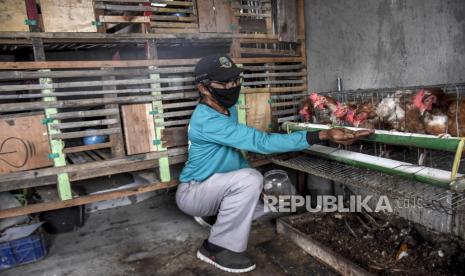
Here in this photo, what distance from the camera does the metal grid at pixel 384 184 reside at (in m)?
2.14

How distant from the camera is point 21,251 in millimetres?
3324

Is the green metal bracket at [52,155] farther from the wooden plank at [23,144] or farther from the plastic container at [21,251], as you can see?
the plastic container at [21,251]

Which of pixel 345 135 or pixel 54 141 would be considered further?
pixel 54 141

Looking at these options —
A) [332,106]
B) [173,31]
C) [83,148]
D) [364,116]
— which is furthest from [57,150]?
[364,116]

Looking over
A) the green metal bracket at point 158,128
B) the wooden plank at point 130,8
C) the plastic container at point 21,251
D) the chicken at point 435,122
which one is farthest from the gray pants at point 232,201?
the wooden plank at point 130,8

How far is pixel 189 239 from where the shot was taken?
3.72 meters

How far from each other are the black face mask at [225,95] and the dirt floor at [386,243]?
5.02 feet

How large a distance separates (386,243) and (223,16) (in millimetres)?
3021

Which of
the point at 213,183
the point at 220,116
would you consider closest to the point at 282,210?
the point at 213,183

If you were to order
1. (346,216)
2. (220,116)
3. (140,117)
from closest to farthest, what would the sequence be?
(220,116) < (140,117) < (346,216)

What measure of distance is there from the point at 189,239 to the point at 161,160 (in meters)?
0.94

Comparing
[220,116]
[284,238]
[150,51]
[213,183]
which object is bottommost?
[284,238]

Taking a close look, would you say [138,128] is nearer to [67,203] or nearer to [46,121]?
[46,121]

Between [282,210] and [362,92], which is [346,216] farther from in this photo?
[362,92]
